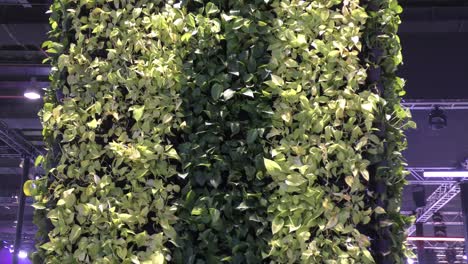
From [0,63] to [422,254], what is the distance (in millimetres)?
13017

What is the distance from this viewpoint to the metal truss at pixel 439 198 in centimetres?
1156

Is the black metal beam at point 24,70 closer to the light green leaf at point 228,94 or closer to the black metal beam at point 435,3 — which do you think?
the black metal beam at point 435,3

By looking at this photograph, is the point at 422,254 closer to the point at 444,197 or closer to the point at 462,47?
the point at 444,197

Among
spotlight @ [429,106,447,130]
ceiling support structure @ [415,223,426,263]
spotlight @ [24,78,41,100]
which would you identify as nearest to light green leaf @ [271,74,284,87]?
spotlight @ [429,106,447,130]

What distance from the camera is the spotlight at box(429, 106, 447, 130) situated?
700cm

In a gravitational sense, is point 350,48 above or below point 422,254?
above

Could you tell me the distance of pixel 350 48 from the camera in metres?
1.59

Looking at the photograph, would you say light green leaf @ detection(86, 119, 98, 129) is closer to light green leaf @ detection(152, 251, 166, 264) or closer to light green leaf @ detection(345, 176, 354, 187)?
light green leaf @ detection(152, 251, 166, 264)

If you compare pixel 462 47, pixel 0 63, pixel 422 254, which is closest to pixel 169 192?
pixel 462 47

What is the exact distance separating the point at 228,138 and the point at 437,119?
239 inches

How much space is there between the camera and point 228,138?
1620 millimetres

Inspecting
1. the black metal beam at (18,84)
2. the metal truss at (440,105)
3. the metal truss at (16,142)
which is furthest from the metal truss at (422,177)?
the metal truss at (16,142)

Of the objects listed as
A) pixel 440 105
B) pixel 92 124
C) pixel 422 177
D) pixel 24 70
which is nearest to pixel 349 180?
pixel 92 124

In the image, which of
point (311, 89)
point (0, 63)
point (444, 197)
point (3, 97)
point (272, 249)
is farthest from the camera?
Result: point (444, 197)
